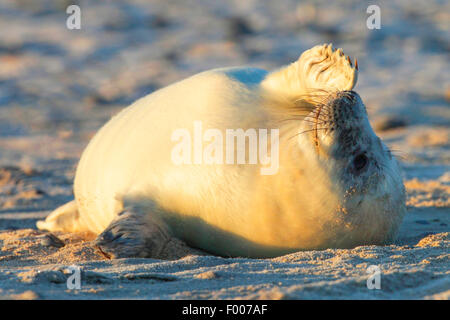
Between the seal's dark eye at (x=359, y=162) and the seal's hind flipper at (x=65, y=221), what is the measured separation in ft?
6.85

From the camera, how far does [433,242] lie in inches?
139

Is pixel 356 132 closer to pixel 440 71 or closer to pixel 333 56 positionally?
pixel 333 56

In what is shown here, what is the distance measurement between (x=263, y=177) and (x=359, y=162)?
18.1 inches

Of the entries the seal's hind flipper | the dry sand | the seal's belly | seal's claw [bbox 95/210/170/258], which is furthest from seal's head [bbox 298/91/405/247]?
the seal's hind flipper

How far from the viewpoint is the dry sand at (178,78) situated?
2580 mm

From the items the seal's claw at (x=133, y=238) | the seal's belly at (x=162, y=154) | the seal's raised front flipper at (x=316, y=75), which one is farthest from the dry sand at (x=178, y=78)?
the seal's raised front flipper at (x=316, y=75)

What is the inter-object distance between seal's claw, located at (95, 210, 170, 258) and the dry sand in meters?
0.09

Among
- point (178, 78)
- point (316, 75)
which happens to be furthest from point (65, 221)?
point (178, 78)

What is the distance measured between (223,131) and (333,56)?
0.67 meters

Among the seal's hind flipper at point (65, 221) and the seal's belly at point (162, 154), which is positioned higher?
the seal's belly at point (162, 154)

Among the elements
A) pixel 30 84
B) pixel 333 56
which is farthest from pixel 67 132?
pixel 333 56

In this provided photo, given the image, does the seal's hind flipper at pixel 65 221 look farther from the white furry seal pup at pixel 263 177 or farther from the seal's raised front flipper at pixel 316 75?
the seal's raised front flipper at pixel 316 75

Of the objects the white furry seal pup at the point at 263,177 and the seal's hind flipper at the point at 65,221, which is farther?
the seal's hind flipper at the point at 65,221

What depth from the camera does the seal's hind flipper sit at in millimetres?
4590
